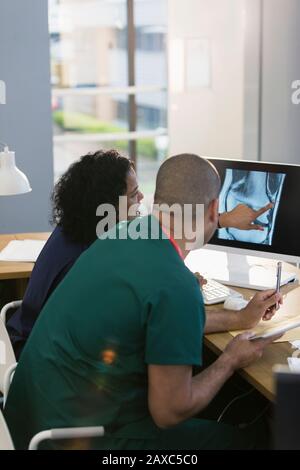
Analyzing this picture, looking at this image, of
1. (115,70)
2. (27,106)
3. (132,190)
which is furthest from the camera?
(115,70)

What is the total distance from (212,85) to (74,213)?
13.0 feet

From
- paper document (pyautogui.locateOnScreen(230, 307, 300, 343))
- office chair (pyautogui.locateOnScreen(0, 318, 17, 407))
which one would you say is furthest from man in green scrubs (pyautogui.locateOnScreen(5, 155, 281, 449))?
office chair (pyautogui.locateOnScreen(0, 318, 17, 407))

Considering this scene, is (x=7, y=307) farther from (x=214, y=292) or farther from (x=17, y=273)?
(x=214, y=292)

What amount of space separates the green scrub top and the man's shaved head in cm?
10

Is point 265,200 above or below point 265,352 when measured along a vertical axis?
above

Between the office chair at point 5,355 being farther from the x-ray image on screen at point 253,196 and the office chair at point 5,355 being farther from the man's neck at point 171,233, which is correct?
the x-ray image on screen at point 253,196

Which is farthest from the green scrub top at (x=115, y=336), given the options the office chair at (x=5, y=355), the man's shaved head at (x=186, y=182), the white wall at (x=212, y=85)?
the white wall at (x=212, y=85)

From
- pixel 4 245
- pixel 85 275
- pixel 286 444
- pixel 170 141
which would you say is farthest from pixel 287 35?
pixel 286 444

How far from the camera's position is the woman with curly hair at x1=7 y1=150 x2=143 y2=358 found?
8.86 feet

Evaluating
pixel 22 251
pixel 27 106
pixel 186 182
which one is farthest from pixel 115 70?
pixel 186 182

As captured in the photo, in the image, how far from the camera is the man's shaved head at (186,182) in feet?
7.19

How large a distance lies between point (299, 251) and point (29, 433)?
1211mm

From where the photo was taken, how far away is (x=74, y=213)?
2.72 m

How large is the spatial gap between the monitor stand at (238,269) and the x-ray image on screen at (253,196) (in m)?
0.14
